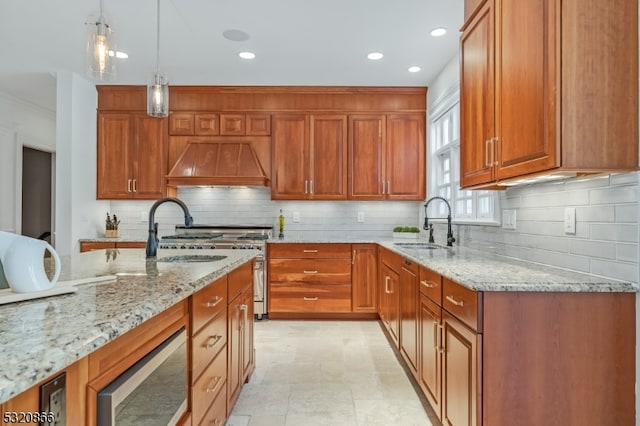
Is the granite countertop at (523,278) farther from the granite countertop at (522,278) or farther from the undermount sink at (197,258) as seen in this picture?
the undermount sink at (197,258)

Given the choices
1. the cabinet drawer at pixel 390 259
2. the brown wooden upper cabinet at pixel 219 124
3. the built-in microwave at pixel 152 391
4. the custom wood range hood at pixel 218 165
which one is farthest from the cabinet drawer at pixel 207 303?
the brown wooden upper cabinet at pixel 219 124

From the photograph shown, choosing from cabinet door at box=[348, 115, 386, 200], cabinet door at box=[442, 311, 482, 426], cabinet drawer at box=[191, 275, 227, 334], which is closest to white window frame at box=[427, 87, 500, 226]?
cabinet door at box=[348, 115, 386, 200]

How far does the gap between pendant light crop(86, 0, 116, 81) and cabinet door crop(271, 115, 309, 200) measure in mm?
2591

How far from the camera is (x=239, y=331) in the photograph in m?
2.26

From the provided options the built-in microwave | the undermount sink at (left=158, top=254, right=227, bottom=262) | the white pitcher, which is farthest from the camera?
the undermount sink at (left=158, top=254, right=227, bottom=262)

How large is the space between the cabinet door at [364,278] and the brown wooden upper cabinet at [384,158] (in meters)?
0.70

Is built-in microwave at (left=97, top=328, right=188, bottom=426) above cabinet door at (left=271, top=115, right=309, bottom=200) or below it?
below

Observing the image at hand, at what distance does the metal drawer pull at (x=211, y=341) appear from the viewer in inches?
64.4

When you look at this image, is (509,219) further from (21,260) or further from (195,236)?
Result: (195,236)

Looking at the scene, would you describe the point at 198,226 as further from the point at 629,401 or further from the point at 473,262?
the point at 629,401

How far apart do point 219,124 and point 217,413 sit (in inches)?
136

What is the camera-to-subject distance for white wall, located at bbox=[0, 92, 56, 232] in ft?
16.1

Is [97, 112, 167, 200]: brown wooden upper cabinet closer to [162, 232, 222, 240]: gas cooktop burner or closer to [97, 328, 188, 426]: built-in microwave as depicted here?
[162, 232, 222, 240]: gas cooktop burner

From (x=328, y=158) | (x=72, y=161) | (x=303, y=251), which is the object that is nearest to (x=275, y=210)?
(x=303, y=251)
